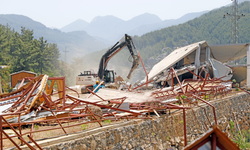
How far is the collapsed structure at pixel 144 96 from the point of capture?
499 centimetres

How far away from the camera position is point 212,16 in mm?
98875

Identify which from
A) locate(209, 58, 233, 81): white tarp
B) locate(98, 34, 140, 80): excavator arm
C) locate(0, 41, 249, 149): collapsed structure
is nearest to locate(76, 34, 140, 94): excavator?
locate(98, 34, 140, 80): excavator arm

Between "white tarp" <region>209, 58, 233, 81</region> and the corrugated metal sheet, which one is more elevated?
the corrugated metal sheet

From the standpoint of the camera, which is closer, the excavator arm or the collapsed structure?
the collapsed structure

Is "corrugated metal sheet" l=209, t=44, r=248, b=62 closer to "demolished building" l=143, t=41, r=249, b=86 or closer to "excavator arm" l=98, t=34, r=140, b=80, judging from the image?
"demolished building" l=143, t=41, r=249, b=86

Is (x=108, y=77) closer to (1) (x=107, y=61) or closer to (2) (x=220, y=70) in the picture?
(1) (x=107, y=61)

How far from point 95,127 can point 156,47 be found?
9243cm

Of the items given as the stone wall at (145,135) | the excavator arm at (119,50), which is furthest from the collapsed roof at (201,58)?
the stone wall at (145,135)

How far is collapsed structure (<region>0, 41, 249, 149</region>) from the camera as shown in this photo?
499 cm

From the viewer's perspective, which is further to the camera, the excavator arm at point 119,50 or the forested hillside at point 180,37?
the forested hillside at point 180,37

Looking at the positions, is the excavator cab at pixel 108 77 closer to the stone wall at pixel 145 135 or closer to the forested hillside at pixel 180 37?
the stone wall at pixel 145 135

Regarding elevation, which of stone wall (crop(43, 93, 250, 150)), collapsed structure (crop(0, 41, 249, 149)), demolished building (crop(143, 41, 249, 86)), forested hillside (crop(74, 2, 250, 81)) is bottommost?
stone wall (crop(43, 93, 250, 150))

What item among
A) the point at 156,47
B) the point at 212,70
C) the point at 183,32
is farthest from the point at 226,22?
the point at 212,70

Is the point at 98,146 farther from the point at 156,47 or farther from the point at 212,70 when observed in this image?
the point at 156,47
